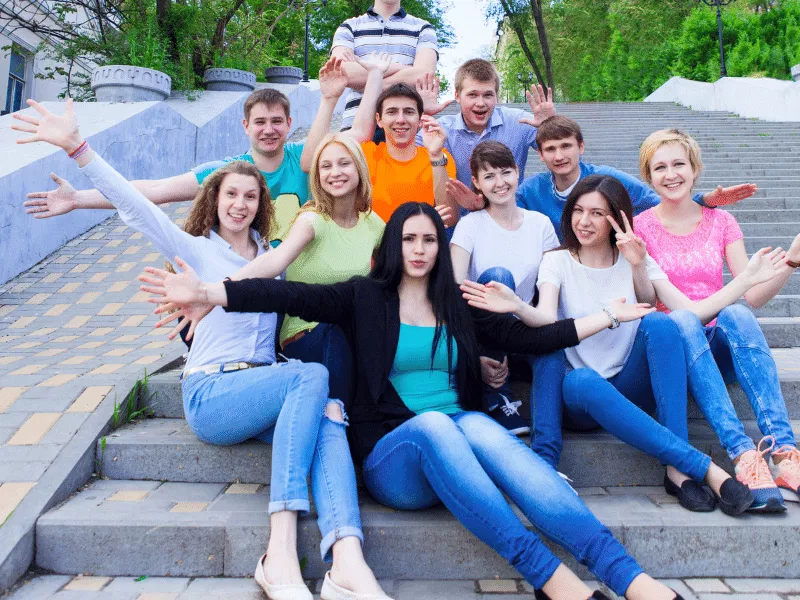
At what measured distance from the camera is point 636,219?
3115 millimetres

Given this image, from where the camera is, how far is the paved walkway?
6.73 feet

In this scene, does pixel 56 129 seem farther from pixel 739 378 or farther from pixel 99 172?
pixel 739 378

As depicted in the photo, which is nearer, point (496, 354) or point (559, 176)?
point (496, 354)

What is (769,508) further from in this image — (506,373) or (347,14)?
(347,14)

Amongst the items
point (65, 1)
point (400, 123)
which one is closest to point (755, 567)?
point (400, 123)

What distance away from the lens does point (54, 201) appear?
2.71 m

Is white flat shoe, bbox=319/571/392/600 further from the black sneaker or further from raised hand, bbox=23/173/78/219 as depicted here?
raised hand, bbox=23/173/78/219

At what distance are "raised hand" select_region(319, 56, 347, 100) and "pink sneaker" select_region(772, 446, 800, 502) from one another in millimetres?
2564

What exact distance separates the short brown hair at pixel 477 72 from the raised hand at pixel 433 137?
468 mm

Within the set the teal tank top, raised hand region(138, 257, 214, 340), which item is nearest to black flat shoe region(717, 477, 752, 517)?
the teal tank top

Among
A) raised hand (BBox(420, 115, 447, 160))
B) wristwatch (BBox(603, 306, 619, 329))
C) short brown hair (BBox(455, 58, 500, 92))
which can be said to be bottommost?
wristwatch (BBox(603, 306, 619, 329))

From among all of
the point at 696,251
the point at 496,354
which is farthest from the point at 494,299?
the point at 696,251

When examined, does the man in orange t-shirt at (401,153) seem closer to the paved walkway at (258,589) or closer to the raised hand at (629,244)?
the raised hand at (629,244)

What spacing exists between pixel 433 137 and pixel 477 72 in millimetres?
573
